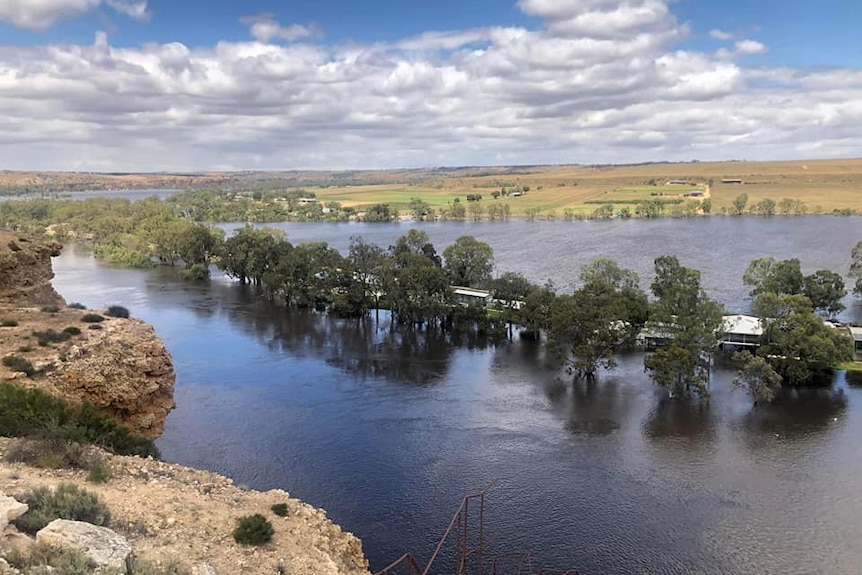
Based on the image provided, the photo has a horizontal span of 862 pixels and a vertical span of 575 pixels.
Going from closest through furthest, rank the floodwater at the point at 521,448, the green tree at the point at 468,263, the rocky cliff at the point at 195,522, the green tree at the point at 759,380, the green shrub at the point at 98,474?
1. the rocky cliff at the point at 195,522
2. the green shrub at the point at 98,474
3. the floodwater at the point at 521,448
4. the green tree at the point at 759,380
5. the green tree at the point at 468,263

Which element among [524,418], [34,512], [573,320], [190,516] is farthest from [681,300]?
[34,512]

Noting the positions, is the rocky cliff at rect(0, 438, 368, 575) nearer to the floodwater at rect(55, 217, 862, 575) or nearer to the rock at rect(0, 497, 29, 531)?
the rock at rect(0, 497, 29, 531)

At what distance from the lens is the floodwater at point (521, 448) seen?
23562mm

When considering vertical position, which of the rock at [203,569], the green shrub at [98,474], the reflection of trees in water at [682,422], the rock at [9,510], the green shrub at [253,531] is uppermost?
the rock at [9,510]

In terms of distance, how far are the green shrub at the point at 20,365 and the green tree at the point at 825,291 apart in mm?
55217

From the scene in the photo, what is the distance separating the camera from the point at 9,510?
11.1m

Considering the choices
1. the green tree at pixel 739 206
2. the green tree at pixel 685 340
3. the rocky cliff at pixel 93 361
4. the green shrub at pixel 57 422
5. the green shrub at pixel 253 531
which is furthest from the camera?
the green tree at pixel 739 206

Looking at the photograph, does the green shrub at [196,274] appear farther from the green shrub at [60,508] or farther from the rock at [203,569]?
the rock at [203,569]

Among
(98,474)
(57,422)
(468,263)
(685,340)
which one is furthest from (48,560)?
(468,263)

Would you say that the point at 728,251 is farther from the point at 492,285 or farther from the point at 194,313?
the point at 194,313

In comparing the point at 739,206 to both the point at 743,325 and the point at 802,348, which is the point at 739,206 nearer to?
the point at 743,325

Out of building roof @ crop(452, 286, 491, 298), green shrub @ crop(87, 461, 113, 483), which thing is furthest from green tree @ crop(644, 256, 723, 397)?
green shrub @ crop(87, 461, 113, 483)

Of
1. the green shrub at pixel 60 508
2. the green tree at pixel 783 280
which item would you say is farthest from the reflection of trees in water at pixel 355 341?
the green shrub at pixel 60 508

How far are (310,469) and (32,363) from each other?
12233 millimetres
